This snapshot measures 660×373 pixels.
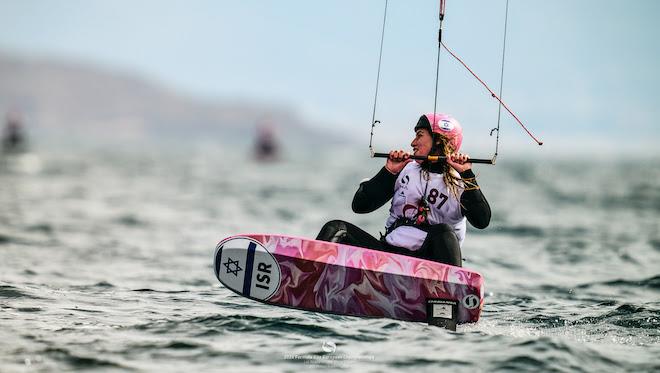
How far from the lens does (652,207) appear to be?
27328 mm

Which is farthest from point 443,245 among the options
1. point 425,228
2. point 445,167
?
point 445,167

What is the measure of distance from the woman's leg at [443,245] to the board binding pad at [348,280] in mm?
164

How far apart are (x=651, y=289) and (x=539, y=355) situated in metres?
4.90

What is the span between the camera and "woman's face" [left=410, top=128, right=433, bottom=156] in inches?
274

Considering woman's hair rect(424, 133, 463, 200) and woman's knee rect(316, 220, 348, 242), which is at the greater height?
woman's hair rect(424, 133, 463, 200)

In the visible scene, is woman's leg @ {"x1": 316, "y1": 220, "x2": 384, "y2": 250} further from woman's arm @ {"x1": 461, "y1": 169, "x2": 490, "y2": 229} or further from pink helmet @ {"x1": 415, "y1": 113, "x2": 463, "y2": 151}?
pink helmet @ {"x1": 415, "y1": 113, "x2": 463, "y2": 151}

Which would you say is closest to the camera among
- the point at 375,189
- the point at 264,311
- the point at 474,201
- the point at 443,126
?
the point at 474,201

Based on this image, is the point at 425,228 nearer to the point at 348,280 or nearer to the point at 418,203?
the point at 418,203

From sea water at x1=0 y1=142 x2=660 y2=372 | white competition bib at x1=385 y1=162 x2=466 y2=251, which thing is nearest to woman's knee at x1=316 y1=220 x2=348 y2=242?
white competition bib at x1=385 y1=162 x2=466 y2=251

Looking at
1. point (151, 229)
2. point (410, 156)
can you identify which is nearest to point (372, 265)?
point (410, 156)

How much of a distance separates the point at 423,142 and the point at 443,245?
887mm

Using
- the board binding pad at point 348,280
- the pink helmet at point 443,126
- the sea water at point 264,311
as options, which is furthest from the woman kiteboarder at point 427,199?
the sea water at point 264,311

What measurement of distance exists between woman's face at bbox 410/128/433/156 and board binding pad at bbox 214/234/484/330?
930 millimetres

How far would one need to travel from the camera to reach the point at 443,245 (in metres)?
6.77
